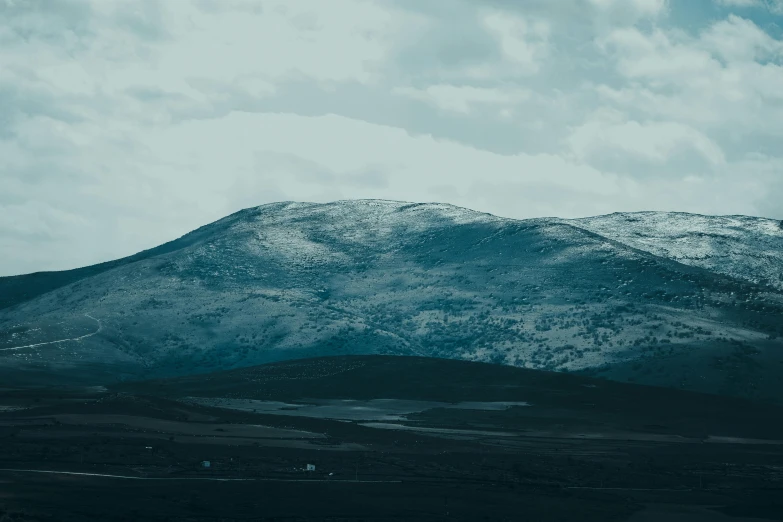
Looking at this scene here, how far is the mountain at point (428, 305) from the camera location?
111 metres

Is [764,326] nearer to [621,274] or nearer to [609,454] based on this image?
[621,274]

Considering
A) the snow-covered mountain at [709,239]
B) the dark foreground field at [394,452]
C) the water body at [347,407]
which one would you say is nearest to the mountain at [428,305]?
the snow-covered mountain at [709,239]

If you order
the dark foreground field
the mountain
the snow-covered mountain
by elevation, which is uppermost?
the snow-covered mountain

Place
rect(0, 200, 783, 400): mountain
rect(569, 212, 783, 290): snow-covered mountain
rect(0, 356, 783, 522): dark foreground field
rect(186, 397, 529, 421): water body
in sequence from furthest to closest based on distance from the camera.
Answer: rect(569, 212, 783, 290): snow-covered mountain → rect(0, 200, 783, 400): mountain → rect(186, 397, 529, 421): water body → rect(0, 356, 783, 522): dark foreground field

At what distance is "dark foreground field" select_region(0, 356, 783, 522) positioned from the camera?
45875 millimetres

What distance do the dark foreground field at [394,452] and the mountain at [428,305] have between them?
41.9 feet

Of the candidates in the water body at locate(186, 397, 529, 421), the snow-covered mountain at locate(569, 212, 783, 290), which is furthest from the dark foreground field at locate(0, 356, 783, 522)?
the snow-covered mountain at locate(569, 212, 783, 290)

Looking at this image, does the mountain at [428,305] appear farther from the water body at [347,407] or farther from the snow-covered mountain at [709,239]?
the water body at [347,407]

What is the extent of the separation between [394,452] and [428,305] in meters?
73.8

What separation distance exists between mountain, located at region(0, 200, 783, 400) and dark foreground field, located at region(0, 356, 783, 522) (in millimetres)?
12772

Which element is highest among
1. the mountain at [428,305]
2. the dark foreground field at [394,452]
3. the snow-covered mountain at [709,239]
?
the snow-covered mountain at [709,239]

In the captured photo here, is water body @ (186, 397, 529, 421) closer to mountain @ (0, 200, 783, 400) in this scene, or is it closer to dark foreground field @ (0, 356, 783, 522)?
dark foreground field @ (0, 356, 783, 522)

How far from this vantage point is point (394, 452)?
6141cm

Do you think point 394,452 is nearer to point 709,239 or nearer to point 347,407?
point 347,407
